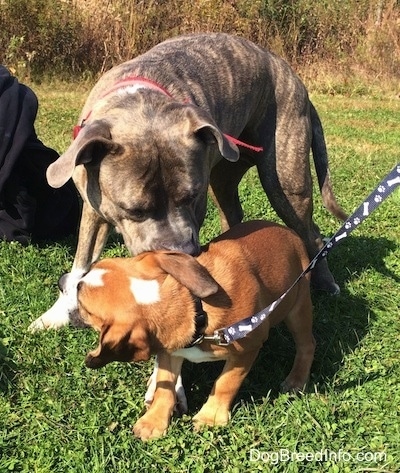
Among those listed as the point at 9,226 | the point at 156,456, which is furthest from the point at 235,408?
the point at 9,226

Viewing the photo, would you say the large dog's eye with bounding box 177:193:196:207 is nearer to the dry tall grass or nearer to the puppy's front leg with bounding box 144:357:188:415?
the puppy's front leg with bounding box 144:357:188:415

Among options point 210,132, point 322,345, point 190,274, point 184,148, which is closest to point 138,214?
point 184,148

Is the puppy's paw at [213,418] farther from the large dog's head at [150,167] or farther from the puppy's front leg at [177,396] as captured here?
the large dog's head at [150,167]

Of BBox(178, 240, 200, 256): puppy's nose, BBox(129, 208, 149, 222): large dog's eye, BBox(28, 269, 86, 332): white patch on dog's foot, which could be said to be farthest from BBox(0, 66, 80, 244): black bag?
BBox(178, 240, 200, 256): puppy's nose

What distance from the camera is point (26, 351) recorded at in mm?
3248

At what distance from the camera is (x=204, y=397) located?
10.1 feet

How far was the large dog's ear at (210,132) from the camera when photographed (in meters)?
3.08

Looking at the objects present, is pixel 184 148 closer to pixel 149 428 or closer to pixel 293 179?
pixel 293 179

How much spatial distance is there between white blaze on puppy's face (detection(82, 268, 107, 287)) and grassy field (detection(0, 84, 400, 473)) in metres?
0.67

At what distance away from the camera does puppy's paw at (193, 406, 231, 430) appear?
2814 mm

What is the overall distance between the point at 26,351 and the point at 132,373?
57 centimetres

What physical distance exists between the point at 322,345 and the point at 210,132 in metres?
1.37

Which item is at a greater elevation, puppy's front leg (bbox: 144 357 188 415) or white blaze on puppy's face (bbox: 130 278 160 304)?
white blaze on puppy's face (bbox: 130 278 160 304)

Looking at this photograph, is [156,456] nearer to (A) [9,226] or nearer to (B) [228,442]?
(B) [228,442]
